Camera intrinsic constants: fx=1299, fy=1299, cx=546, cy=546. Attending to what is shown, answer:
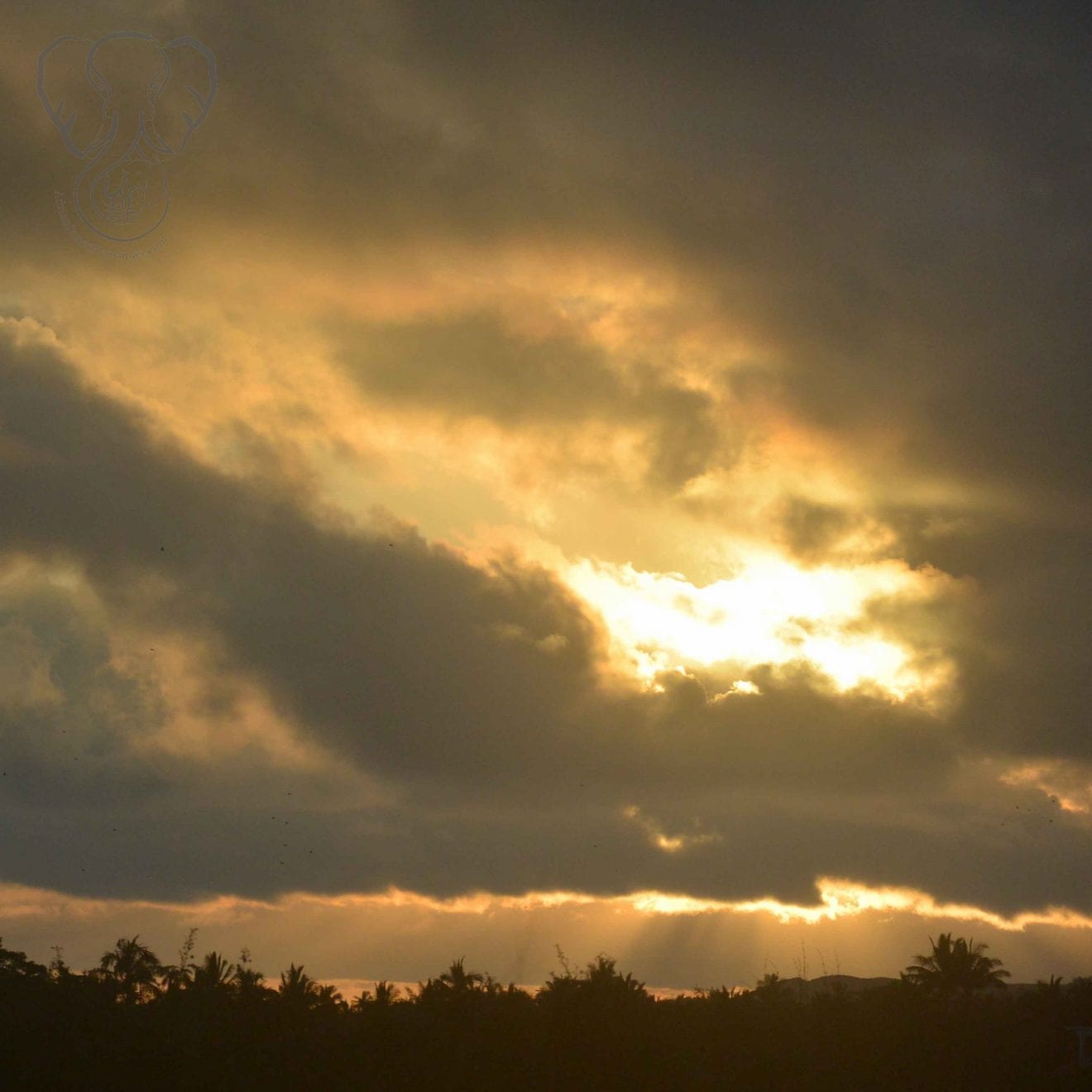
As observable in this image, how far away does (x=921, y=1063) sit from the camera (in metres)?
73.1

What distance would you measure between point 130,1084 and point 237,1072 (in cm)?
545

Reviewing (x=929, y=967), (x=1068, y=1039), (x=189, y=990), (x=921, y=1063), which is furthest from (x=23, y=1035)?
(x=929, y=967)

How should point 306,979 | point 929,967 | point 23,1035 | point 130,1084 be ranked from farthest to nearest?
point 929,967, point 306,979, point 23,1035, point 130,1084

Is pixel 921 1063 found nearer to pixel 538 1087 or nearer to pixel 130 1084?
pixel 538 1087

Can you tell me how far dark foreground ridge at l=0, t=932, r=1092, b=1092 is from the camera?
2657 inches

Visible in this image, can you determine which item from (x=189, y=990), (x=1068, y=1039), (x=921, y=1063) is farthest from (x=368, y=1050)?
(x=1068, y=1039)

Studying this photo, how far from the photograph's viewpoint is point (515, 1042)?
69562 mm

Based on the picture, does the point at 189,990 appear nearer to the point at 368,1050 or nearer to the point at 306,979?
the point at 306,979

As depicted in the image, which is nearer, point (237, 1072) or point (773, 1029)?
point (237, 1072)

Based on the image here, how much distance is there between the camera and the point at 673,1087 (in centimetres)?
6781

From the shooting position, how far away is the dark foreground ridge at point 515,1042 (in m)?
67.5

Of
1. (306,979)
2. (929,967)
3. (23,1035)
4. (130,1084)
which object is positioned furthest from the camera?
(929,967)

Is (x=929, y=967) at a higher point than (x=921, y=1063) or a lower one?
higher

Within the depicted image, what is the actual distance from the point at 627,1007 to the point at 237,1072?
21354 mm
